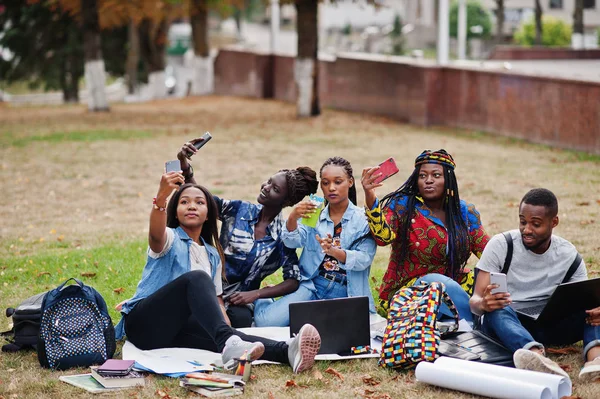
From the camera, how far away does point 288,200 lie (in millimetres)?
6602

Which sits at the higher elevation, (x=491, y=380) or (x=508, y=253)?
(x=508, y=253)

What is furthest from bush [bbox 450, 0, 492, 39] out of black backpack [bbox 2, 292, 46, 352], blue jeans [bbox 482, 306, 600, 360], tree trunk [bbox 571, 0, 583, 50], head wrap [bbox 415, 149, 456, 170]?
black backpack [bbox 2, 292, 46, 352]

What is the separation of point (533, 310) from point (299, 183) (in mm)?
1758

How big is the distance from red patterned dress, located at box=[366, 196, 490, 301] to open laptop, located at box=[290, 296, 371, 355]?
603 millimetres

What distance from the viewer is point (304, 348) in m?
5.50

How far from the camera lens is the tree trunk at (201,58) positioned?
3105cm

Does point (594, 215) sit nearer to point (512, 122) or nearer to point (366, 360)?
point (366, 360)

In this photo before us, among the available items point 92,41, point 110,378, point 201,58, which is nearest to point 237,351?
point 110,378

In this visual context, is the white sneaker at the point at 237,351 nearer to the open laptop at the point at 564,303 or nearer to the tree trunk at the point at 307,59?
the open laptop at the point at 564,303

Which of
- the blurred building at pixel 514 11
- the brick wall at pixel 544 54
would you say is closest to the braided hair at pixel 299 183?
the brick wall at pixel 544 54

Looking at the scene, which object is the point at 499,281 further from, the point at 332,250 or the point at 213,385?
the point at 213,385

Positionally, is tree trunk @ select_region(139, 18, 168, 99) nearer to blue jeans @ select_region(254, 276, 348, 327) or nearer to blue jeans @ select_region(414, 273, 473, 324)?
blue jeans @ select_region(254, 276, 348, 327)

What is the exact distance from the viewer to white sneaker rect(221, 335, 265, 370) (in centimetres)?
541

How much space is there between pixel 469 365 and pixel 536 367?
1.18ft
